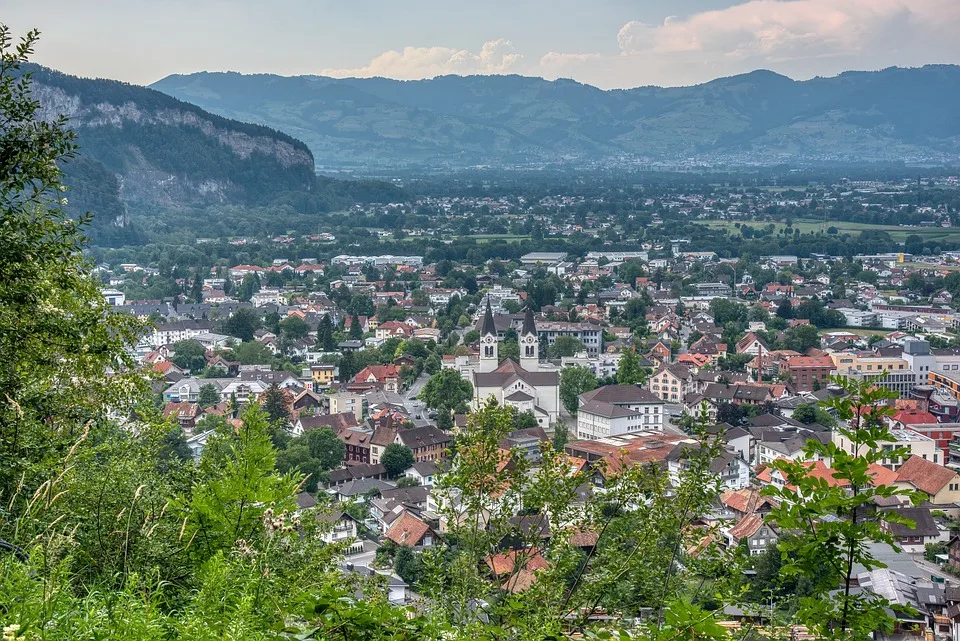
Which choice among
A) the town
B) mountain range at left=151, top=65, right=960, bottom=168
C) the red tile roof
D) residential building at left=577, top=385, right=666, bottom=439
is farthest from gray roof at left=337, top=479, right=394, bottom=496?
mountain range at left=151, top=65, right=960, bottom=168

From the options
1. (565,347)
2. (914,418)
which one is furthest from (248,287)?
(914,418)

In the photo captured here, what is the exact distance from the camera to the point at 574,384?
23562mm

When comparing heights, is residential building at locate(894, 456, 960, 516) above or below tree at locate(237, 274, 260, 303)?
above

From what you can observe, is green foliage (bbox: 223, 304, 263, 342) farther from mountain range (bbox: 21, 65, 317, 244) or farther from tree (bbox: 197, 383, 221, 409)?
mountain range (bbox: 21, 65, 317, 244)

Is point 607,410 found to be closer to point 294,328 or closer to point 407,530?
point 407,530

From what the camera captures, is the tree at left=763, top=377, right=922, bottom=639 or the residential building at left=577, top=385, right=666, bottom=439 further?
the residential building at left=577, top=385, right=666, bottom=439

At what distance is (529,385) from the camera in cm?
2252

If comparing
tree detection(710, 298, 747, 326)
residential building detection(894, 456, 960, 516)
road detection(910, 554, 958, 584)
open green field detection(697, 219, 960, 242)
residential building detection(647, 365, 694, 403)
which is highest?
road detection(910, 554, 958, 584)

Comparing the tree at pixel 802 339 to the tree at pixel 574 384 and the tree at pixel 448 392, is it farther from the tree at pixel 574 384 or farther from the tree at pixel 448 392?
the tree at pixel 448 392

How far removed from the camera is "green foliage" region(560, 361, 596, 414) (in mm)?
23312

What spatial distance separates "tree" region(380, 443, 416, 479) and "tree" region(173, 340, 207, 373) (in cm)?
1081

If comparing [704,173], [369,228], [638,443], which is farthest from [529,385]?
[704,173]

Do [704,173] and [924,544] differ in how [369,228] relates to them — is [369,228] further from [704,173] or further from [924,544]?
[704,173]

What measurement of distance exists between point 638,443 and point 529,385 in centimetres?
399
